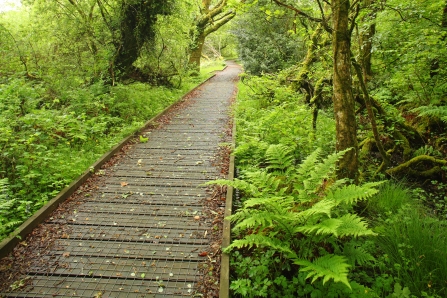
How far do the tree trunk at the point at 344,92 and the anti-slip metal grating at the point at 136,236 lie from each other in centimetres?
247

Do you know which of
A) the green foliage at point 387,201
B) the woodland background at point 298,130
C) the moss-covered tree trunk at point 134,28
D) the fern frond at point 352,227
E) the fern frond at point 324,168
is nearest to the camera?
the fern frond at point 352,227

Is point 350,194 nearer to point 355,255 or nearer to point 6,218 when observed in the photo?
point 355,255

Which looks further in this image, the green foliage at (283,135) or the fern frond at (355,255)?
the green foliage at (283,135)

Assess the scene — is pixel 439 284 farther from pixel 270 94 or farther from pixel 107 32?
pixel 107 32

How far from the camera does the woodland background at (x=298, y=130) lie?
3398 mm

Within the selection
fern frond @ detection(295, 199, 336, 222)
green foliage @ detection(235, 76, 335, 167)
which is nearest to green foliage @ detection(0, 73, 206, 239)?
green foliage @ detection(235, 76, 335, 167)

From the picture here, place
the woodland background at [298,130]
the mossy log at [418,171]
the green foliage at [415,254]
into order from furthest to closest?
the mossy log at [418,171]
the woodland background at [298,130]
the green foliage at [415,254]

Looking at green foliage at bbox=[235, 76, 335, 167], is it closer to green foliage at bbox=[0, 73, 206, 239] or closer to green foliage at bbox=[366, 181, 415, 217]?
green foliage at bbox=[366, 181, 415, 217]

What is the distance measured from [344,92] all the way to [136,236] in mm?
3788

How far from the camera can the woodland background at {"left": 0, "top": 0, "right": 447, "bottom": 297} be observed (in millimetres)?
3398

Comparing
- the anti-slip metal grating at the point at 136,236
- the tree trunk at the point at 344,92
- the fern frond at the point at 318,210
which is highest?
the tree trunk at the point at 344,92

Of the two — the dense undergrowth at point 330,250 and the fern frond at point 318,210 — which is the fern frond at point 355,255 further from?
the fern frond at point 318,210

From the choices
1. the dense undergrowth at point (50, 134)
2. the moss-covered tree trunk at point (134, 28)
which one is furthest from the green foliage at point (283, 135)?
the moss-covered tree trunk at point (134, 28)

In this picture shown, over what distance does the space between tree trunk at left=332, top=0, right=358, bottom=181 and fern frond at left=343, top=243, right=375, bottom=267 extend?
1493mm
